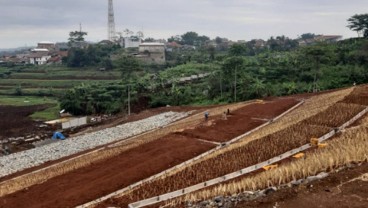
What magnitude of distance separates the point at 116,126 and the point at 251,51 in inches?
2700

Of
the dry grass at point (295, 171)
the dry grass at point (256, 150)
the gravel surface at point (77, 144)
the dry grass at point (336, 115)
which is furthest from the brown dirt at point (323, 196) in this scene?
the gravel surface at point (77, 144)

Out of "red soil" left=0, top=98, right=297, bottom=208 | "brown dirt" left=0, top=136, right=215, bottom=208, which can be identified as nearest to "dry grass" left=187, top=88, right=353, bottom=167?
"red soil" left=0, top=98, right=297, bottom=208

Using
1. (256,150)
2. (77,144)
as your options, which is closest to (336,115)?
(256,150)

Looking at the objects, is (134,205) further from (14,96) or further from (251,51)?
(251,51)

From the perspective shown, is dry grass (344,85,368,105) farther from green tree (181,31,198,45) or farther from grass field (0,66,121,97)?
green tree (181,31,198,45)

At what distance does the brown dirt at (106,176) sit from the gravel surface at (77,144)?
383 inches

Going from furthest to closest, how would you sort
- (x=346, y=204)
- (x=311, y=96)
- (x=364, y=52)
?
(x=364, y=52) < (x=311, y=96) < (x=346, y=204)

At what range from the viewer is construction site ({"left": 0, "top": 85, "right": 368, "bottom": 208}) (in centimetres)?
1272

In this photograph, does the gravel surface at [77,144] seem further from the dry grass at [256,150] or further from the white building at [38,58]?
the white building at [38,58]

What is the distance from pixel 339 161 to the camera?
14.7 meters

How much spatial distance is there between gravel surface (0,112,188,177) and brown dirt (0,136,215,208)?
974 cm

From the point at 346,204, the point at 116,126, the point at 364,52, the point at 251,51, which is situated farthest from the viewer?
the point at 251,51

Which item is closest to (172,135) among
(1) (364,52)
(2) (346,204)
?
(2) (346,204)

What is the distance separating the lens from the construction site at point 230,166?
12719 mm
